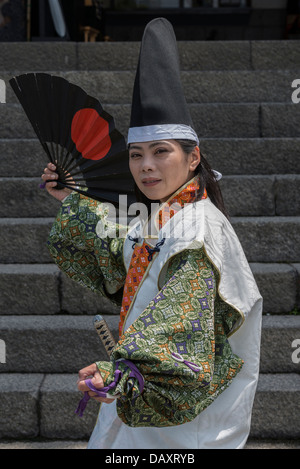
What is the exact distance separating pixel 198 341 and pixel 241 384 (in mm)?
342

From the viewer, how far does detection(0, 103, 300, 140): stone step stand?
5.06 m

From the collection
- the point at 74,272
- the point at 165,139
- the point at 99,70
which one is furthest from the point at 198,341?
the point at 99,70

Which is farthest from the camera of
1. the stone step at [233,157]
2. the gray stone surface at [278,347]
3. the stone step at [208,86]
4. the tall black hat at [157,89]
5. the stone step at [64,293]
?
the stone step at [208,86]

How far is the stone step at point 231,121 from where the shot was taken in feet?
16.6

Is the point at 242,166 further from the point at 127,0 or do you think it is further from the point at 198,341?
the point at 127,0

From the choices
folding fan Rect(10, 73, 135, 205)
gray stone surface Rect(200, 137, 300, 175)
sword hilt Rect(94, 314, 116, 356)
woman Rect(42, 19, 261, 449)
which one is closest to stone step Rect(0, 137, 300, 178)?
gray stone surface Rect(200, 137, 300, 175)

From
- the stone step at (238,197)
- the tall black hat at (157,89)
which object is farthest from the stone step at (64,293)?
the tall black hat at (157,89)

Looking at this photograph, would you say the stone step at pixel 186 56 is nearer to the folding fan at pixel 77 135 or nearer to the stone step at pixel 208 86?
the stone step at pixel 208 86

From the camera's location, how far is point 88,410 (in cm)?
337

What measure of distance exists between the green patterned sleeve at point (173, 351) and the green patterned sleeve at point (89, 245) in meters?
0.46

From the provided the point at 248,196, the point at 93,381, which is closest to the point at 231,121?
the point at 248,196

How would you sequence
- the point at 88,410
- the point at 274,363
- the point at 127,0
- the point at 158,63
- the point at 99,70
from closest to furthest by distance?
the point at 158,63 → the point at 88,410 → the point at 274,363 → the point at 99,70 → the point at 127,0

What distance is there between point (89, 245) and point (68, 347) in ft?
5.06

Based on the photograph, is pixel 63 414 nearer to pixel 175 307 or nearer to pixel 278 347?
pixel 278 347
